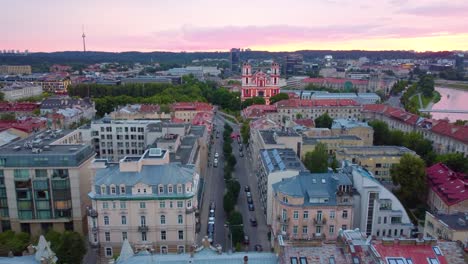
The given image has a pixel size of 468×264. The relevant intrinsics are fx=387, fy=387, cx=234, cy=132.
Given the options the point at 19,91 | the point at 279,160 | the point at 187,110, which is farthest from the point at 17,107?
the point at 279,160

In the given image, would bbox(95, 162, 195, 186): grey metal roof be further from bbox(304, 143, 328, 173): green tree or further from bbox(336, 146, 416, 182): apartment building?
bbox(336, 146, 416, 182): apartment building

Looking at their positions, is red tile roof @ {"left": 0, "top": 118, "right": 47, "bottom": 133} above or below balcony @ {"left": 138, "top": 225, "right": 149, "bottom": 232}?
above

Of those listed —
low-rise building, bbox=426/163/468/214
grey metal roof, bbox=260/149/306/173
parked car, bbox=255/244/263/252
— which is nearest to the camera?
parked car, bbox=255/244/263/252

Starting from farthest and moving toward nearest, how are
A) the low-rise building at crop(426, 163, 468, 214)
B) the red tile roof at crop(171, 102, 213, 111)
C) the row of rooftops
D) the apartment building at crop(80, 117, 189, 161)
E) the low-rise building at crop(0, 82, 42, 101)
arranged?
the low-rise building at crop(0, 82, 42, 101)
the red tile roof at crop(171, 102, 213, 111)
the row of rooftops
the apartment building at crop(80, 117, 189, 161)
the low-rise building at crop(426, 163, 468, 214)

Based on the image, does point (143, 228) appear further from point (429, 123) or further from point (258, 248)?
point (429, 123)

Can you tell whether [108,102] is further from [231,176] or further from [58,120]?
[231,176]

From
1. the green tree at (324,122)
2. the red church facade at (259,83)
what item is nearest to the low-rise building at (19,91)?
the red church facade at (259,83)

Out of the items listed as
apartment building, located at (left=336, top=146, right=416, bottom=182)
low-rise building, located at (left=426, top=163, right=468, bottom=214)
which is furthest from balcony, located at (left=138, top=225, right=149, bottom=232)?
apartment building, located at (left=336, top=146, right=416, bottom=182)

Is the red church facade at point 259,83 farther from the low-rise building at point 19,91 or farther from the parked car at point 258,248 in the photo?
the parked car at point 258,248
